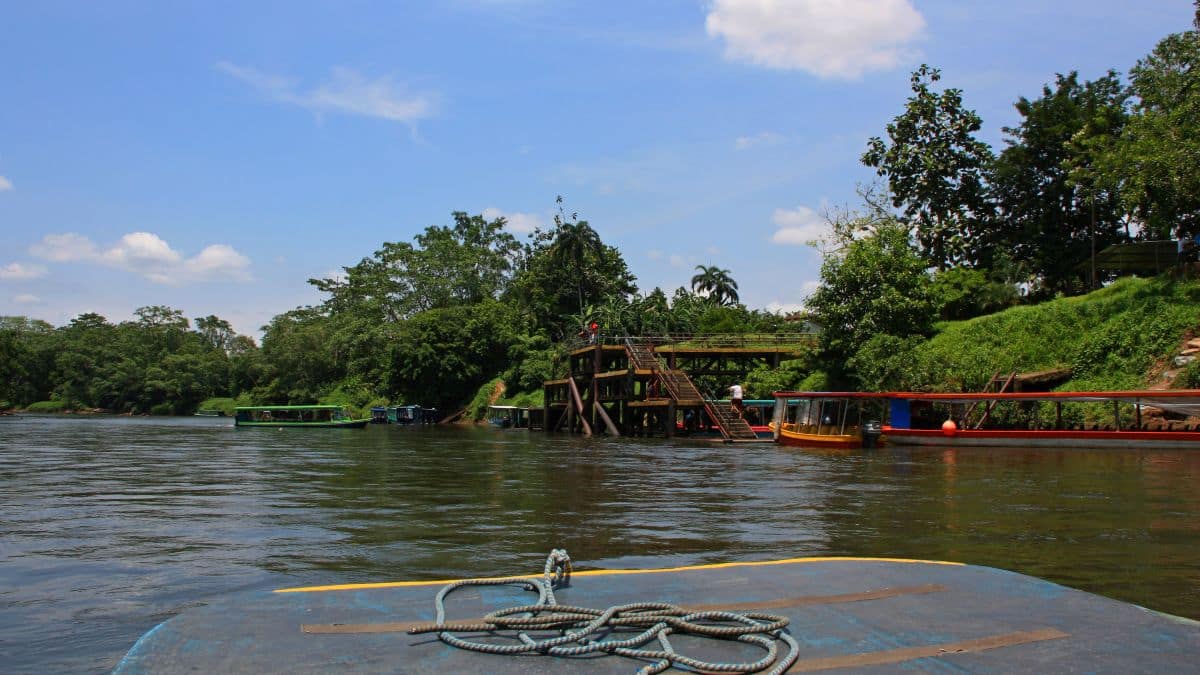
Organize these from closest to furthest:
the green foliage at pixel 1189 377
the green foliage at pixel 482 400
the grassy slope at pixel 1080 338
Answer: the green foliage at pixel 1189 377
the grassy slope at pixel 1080 338
the green foliage at pixel 482 400

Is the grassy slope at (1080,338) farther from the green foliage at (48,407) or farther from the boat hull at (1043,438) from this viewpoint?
the green foliage at (48,407)

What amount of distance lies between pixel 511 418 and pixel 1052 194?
121ft

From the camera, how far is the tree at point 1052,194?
152 feet

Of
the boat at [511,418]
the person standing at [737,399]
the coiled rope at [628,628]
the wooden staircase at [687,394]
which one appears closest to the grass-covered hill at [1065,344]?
the person standing at [737,399]

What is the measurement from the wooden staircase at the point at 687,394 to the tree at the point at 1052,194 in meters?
20.2

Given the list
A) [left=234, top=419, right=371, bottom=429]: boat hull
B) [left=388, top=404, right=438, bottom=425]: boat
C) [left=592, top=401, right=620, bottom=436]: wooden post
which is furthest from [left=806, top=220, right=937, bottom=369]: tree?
[left=388, top=404, right=438, bottom=425]: boat

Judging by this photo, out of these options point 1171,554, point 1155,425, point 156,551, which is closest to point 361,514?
point 156,551

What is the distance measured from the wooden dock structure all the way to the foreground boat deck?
103 feet

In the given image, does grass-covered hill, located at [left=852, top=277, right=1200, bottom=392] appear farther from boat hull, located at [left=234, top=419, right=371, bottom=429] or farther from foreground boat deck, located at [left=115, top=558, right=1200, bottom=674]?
boat hull, located at [left=234, top=419, right=371, bottom=429]

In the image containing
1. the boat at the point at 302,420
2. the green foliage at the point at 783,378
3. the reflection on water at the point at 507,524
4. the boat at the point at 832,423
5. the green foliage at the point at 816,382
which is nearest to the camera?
the reflection on water at the point at 507,524

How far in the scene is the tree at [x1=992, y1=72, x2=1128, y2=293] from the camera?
46281 millimetres

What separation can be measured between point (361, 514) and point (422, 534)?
7.93 feet

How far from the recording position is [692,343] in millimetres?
48906

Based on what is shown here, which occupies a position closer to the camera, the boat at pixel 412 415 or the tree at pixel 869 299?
the tree at pixel 869 299
